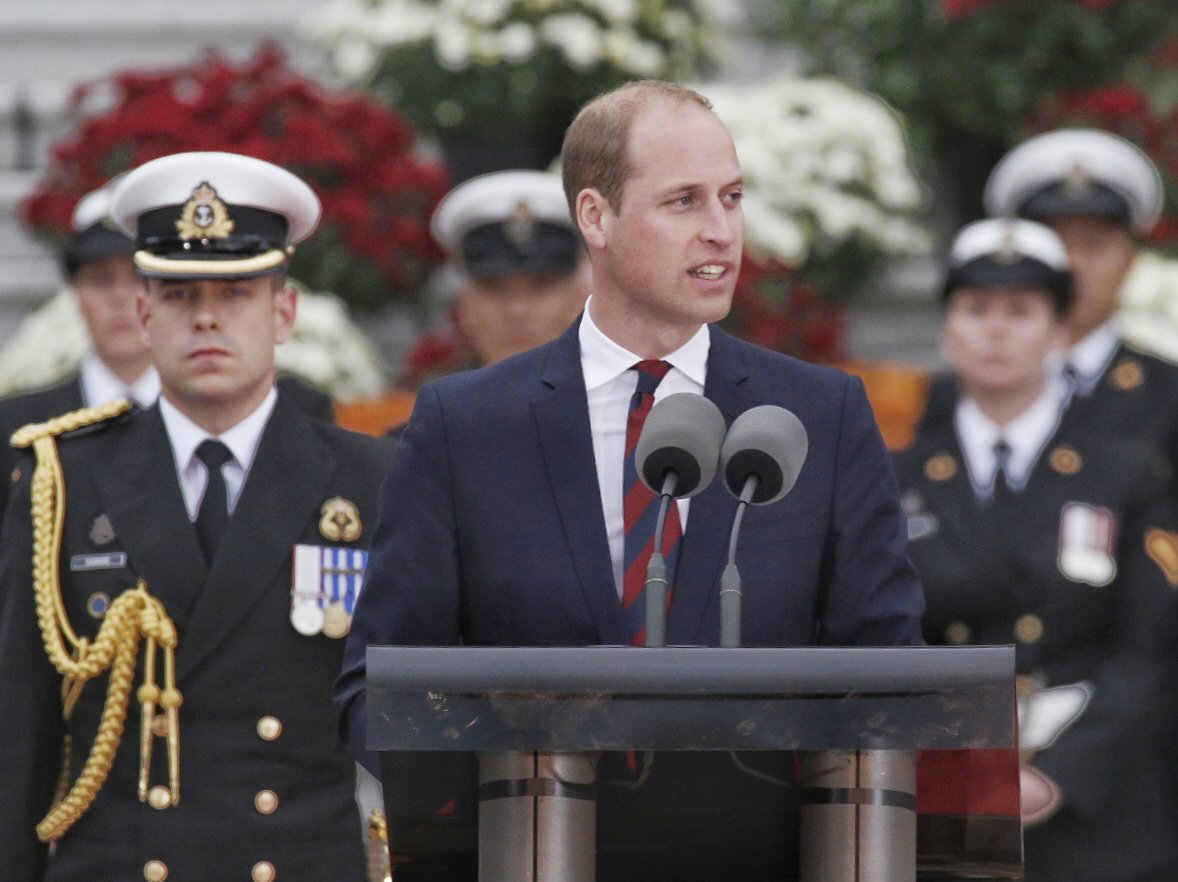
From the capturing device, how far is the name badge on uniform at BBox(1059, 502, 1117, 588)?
5926 millimetres

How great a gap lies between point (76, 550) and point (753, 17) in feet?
21.0

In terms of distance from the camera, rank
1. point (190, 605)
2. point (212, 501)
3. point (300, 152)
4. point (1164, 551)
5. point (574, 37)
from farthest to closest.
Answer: point (574, 37) < point (300, 152) < point (1164, 551) < point (212, 501) < point (190, 605)

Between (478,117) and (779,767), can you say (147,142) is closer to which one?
(478,117)

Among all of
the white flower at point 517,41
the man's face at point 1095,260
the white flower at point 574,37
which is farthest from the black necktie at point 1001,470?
the white flower at point 517,41

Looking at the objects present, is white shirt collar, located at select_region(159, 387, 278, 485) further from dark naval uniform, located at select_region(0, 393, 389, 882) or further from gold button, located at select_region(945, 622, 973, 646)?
gold button, located at select_region(945, 622, 973, 646)

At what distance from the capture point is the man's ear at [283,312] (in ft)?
15.1

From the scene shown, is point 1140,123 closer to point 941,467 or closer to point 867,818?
point 941,467

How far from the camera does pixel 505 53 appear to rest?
918cm

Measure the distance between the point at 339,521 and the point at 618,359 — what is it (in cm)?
109

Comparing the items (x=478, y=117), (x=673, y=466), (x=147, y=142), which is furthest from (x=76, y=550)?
(x=478, y=117)

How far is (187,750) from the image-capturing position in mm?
4355

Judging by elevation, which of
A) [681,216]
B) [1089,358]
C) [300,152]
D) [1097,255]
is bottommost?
[681,216]

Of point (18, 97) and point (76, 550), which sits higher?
point (18, 97)

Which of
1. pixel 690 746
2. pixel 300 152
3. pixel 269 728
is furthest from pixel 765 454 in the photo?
pixel 300 152
